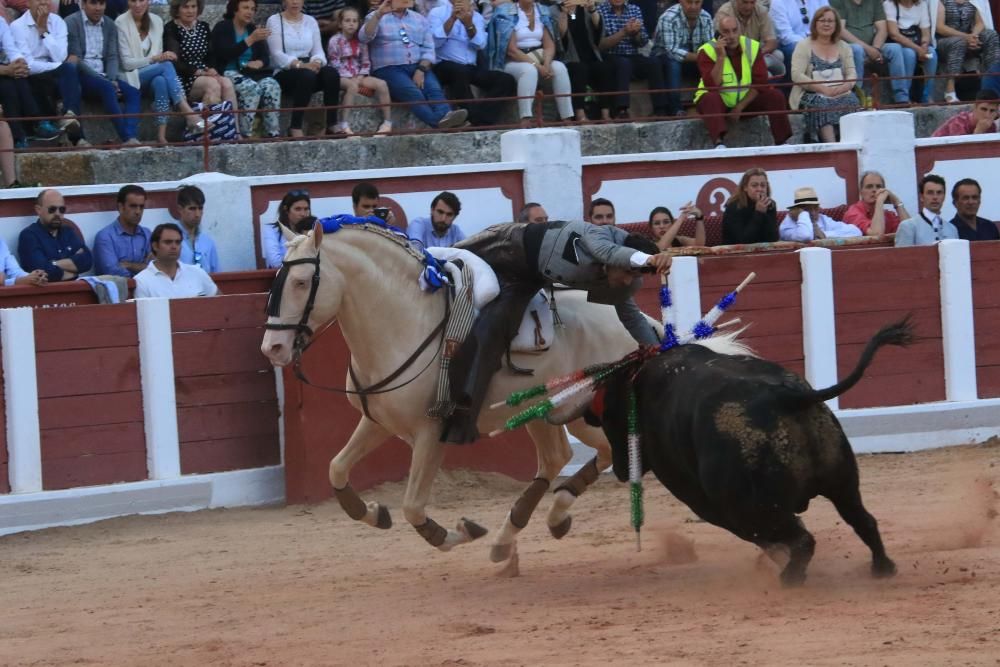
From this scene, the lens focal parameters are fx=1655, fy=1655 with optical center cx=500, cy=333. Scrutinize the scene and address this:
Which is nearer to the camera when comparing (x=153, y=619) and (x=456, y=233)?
(x=153, y=619)

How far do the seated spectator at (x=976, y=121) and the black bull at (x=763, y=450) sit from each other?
803 centimetres

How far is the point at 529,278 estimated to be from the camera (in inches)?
282

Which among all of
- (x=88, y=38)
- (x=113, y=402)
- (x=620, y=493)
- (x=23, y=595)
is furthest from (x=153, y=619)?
(x=88, y=38)

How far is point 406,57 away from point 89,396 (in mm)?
4731

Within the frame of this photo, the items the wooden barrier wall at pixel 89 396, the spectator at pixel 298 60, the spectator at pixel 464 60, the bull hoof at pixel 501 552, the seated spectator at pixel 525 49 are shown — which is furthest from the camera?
the seated spectator at pixel 525 49

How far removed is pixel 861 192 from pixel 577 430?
5.51 m

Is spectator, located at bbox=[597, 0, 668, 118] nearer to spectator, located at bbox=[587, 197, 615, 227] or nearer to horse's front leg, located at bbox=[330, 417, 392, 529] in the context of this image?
spectator, located at bbox=[587, 197, 615, 227]

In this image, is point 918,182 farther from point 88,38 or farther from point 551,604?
point 551,604

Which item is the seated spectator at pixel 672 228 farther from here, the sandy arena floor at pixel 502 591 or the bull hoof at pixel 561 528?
the bull hoof at pixel 561 528

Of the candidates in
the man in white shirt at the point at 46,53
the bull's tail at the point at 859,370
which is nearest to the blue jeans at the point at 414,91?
the man in white shirt at the point at 46,53

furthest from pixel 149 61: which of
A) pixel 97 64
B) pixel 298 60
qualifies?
pixel 298 60

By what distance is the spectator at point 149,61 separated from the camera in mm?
11898

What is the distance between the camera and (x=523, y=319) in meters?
7.21

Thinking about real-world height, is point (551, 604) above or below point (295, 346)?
below
